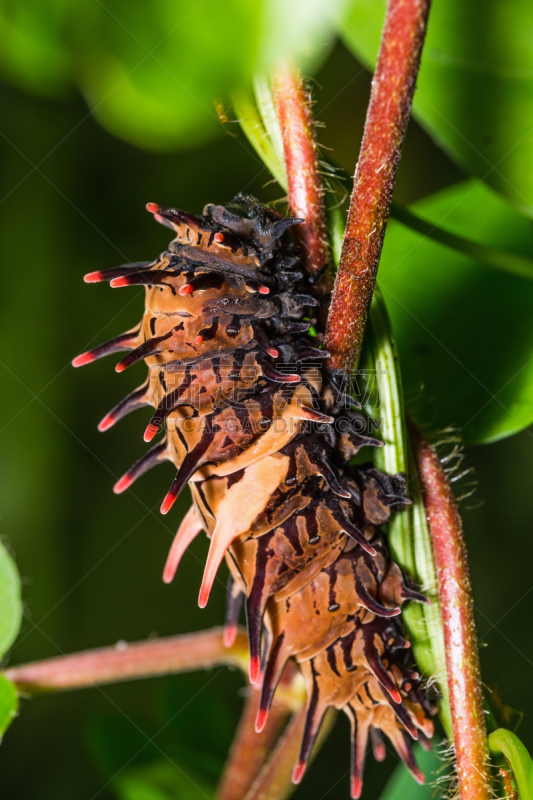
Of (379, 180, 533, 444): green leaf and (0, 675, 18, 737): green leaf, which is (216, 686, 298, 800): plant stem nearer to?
(0, 675, 18, 737): green leaf

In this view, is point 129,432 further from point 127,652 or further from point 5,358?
point 127,652

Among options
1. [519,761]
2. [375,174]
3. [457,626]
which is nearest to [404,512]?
[457,626]

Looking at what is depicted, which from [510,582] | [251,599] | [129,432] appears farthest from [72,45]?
[510,582]

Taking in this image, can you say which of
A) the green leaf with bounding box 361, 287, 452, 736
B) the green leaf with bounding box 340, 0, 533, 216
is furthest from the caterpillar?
the green leaf with bounding box 340, 0, 533, 216

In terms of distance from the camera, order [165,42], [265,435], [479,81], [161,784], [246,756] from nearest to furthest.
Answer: [165,42], [265,435], [479,81], [246,756], [161,784]

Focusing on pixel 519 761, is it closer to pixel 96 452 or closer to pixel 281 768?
pixel 281 768

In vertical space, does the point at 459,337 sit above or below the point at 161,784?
above

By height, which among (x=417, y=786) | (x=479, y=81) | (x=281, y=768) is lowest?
(x=281, y=768)
